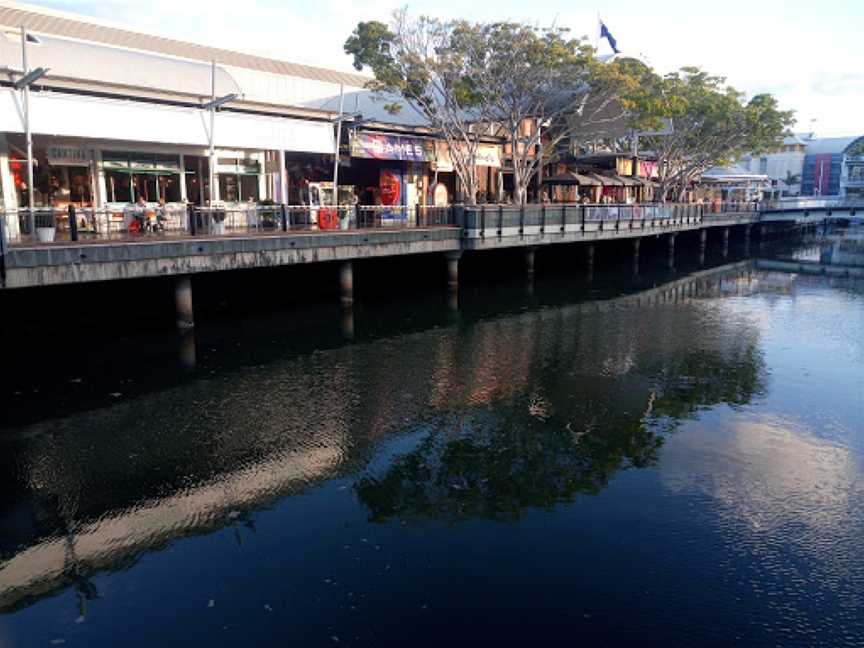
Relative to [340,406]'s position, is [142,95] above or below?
above

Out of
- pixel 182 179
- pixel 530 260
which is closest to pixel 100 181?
pixel 182 179

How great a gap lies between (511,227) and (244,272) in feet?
41.3

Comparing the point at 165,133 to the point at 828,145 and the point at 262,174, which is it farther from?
the point at 828,145

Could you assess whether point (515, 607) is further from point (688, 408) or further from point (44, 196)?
point (44, 196)

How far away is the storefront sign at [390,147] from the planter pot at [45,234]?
20.1 meters

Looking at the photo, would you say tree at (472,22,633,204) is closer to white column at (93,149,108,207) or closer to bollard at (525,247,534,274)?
bollard at (525,247,534,274)

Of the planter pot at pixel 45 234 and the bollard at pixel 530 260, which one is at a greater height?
the planter pot at pixel 45 234

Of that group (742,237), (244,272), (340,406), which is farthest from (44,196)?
(742,237)

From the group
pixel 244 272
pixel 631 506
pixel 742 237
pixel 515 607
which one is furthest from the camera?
pixel 742 237

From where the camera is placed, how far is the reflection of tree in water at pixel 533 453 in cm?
1228

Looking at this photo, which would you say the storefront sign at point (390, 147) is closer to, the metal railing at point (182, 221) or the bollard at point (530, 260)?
the bollard at point (530, 260)

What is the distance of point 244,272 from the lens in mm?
28766

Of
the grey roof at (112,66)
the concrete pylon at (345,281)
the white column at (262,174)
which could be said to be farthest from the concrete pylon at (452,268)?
the grey roof at (112,66)

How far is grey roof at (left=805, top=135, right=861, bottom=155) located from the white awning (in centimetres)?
15026
